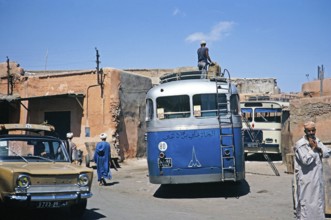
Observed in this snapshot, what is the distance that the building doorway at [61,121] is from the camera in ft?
63.4

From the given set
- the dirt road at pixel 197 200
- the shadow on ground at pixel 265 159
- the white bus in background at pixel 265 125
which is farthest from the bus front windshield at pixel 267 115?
the dirt road at pixel 197 200

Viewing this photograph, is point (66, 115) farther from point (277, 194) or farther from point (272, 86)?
point (272, 86)

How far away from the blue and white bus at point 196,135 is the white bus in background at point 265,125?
7280 millimetres

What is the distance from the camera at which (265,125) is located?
16969 mm

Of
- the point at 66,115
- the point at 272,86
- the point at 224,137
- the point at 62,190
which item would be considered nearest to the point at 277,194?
the point at 224,137

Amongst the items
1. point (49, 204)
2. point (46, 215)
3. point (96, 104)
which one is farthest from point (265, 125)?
point (49, 204)

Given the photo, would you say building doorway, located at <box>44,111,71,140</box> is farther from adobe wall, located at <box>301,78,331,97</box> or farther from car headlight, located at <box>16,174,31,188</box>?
car headlight, located at <box>16,174,31,188</box>

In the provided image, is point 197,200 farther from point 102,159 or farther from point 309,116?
point 309,116

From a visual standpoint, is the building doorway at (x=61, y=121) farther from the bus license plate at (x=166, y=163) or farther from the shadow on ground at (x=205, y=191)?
the bus license plate at (x=166, y=163)

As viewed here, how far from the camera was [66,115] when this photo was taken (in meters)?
19.3

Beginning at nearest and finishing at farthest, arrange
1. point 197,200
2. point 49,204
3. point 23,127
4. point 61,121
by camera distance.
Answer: point 49,204, point 23,127, point 197,200, point 61,121

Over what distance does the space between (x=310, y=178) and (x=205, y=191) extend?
17.7 feet

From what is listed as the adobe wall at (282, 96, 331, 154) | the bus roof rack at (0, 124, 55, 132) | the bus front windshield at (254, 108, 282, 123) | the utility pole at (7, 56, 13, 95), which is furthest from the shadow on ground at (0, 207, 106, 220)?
the utility pole at (7, 56, 13, 95)

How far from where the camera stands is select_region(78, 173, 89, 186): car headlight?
267 inches
